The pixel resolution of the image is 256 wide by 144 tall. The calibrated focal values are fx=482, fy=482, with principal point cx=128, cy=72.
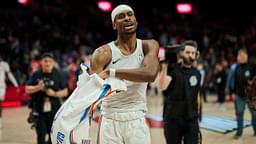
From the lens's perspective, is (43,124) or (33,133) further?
(33,133)

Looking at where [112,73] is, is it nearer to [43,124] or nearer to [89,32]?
[43,124]

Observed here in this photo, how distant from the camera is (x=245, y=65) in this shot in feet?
28.7

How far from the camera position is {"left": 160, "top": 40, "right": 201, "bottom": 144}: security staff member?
5273mm

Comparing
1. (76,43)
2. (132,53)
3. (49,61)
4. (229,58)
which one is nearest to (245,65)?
(49,61)

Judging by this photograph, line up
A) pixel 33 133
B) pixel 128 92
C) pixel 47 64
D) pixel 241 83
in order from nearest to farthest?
pixel 128 92
pixel 47 64
pixel 241 83
pixel 33 133

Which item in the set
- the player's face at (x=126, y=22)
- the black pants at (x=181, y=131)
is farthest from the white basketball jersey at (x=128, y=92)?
the black pants at (x=181, y=131)

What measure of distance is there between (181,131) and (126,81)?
1946mm

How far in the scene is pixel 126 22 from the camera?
3621 mm

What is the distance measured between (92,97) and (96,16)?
2112cm

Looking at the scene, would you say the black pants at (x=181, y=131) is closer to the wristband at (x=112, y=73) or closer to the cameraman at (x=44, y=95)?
the cameraman at (x=44, y=95)

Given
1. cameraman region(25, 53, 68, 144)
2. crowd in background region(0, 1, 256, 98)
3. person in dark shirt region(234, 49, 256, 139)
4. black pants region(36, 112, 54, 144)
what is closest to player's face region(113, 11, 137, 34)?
cameraman region(25, 53, 68, 144)

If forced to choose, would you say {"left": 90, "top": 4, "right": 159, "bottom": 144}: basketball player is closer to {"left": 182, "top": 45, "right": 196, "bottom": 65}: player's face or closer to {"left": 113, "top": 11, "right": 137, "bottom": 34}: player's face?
{"left": 113, "top": 11, "right": 137, "bottom": 34}: player's face

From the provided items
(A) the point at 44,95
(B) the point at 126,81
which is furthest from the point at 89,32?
(B) the point at 126,81

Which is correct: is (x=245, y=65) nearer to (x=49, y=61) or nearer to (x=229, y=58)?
(x=49, y=61)
